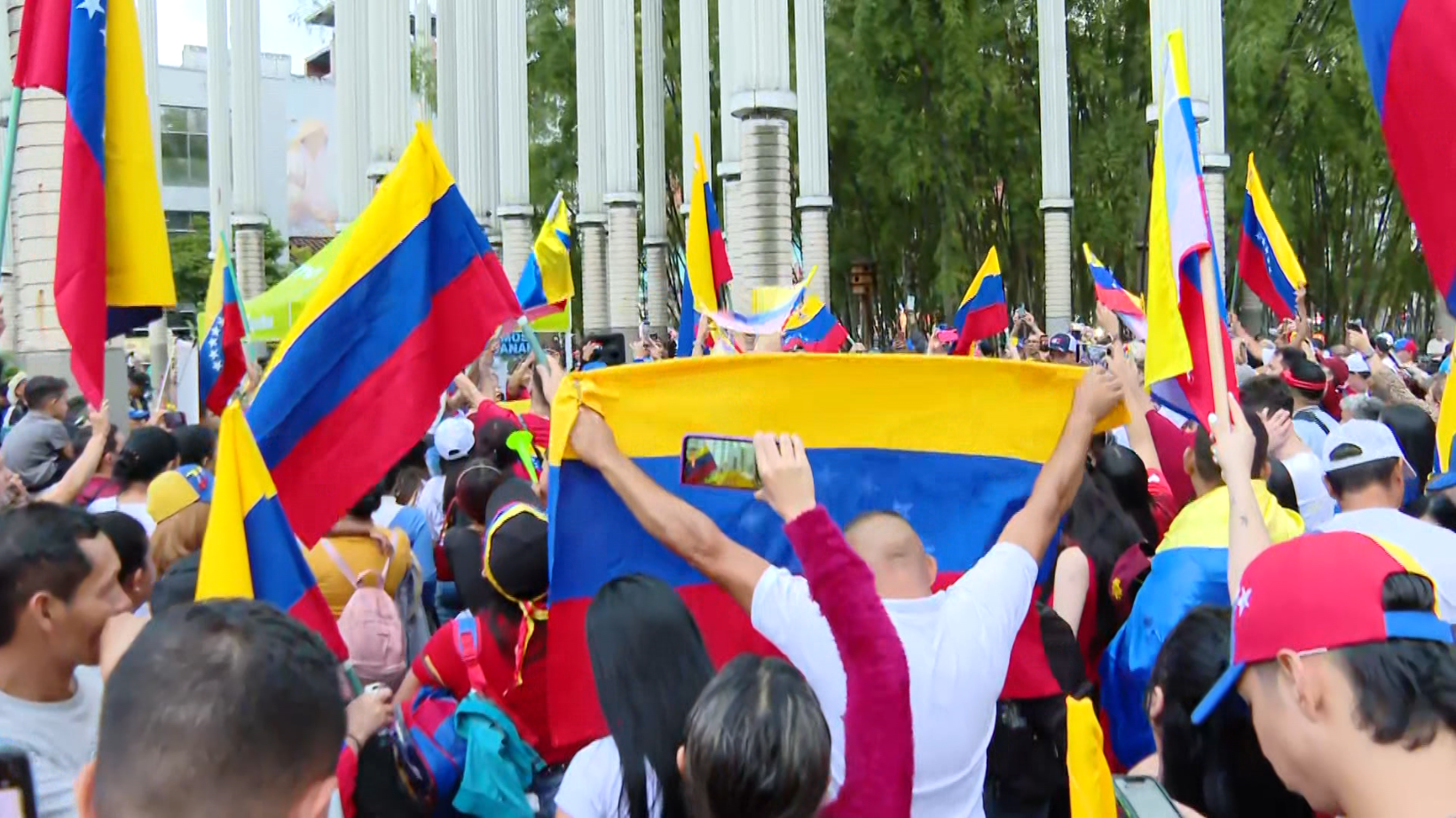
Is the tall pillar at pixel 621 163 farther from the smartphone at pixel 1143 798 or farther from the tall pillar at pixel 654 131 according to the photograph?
the smartphone at pixel 1143 798

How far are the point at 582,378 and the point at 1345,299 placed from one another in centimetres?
3264

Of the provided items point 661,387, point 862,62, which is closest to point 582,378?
point 661,387

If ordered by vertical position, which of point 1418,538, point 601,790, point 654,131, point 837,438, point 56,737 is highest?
point 654,131

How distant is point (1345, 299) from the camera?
108 ft

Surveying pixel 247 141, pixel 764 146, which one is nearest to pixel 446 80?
pixel 247 141

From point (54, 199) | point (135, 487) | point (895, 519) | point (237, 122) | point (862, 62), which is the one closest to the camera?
point (895, 519)

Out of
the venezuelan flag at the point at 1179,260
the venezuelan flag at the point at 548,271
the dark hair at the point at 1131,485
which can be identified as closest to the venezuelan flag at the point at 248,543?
the venezuelan flag at the point at 1179,260

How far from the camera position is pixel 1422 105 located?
13.0ft

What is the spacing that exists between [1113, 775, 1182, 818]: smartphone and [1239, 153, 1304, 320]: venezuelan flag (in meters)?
8.52

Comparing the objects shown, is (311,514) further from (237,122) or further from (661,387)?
(237,122)

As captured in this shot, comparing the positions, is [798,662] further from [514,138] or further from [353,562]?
[514,138]

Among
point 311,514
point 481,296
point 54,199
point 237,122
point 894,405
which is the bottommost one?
point 311,514

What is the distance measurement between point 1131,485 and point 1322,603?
3248 millimetres

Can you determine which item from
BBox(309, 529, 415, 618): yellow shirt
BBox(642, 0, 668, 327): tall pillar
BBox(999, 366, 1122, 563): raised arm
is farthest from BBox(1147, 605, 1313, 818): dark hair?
BBox(642, 0, 668, 327): tall pillar
